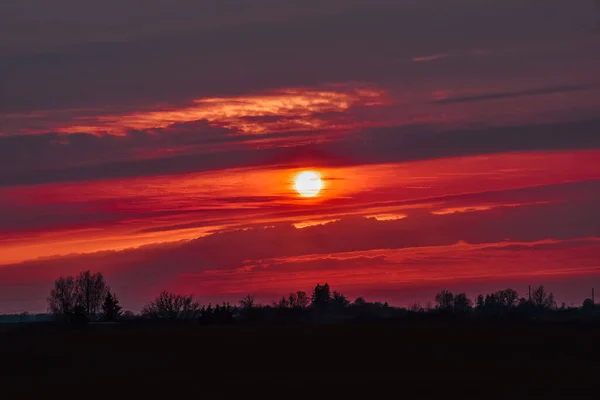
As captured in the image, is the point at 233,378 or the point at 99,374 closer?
the point at 233,378

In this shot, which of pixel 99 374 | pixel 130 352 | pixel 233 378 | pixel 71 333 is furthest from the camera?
pixel 71 333

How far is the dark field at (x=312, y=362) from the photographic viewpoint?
53847mm

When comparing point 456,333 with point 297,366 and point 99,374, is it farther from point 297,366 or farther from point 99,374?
point 99,374

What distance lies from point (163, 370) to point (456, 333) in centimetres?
4281

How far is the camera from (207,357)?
3066 inches

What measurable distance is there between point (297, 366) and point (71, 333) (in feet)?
170

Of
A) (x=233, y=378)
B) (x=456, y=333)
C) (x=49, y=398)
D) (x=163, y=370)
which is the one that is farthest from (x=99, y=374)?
(x=456, y=333)

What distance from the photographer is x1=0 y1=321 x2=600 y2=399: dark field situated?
5385cm

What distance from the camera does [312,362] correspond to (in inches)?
2835

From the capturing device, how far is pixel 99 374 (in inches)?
2547

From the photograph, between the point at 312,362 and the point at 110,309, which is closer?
the point at 312,362

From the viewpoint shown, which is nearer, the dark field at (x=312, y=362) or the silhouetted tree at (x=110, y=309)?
the dark field at (x=312, y=362)

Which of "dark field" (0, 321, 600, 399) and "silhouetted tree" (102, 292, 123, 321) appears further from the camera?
"silhouetted tree" (102, 292, 123, 321)

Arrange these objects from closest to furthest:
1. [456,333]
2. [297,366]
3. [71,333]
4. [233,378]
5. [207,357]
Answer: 1. [233,378]
2. [297,366]
3. [207,357]
4. [456,333]
5. [71,333]
